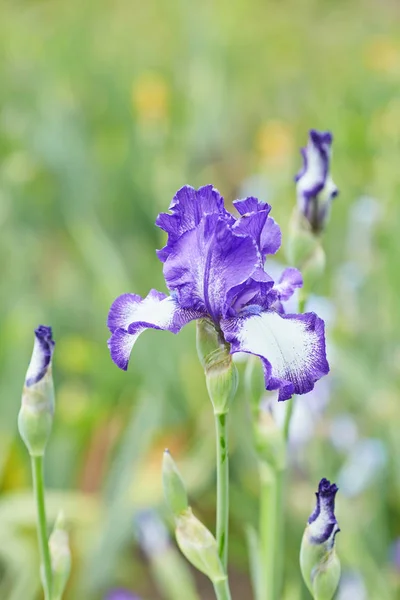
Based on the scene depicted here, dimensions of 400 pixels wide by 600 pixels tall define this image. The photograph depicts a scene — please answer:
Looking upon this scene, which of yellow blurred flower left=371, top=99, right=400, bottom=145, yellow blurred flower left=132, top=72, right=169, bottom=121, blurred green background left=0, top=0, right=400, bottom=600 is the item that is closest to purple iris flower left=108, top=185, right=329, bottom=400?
blurred green background left=0, top=0, right=400, bottom=600

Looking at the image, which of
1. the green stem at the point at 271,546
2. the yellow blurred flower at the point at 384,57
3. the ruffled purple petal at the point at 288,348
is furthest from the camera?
the yellow blurred flower at the point at 384,57

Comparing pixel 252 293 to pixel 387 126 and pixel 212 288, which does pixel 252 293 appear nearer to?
pixel 212 288

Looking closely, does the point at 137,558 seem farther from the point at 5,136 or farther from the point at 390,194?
the point at 5,136

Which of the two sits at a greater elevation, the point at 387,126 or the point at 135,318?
the point at 387,126

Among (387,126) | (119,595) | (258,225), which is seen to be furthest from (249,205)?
(387,126)

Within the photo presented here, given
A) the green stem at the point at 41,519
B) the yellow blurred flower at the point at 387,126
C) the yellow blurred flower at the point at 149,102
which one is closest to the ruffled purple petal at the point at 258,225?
the green stem at the point at 41,519

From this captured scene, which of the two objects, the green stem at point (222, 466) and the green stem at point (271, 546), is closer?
the green stem at point (222, 466)

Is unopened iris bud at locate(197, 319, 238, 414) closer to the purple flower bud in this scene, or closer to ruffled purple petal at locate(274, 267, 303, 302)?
ruffled purple petal at locate(274, 267, 303, 302)

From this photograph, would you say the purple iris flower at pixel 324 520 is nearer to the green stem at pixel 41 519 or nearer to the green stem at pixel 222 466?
the green stem at pixel 222 466
